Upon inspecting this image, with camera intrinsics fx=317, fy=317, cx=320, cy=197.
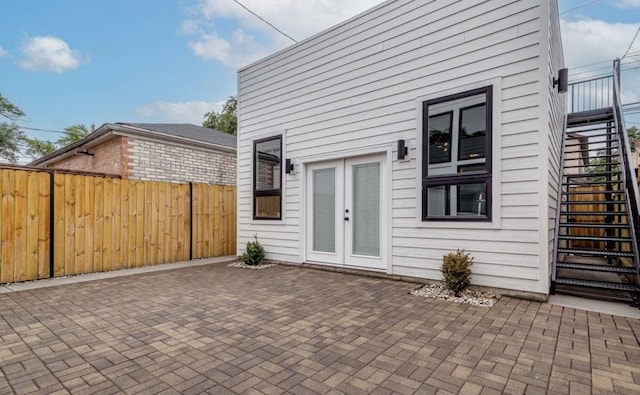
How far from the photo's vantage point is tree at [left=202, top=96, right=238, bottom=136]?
22672 mm

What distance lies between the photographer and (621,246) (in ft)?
18.5

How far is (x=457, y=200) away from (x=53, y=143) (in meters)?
29.4

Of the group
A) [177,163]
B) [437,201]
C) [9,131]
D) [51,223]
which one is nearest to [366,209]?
[437,201]

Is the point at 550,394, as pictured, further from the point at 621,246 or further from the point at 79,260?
the point at 79,260

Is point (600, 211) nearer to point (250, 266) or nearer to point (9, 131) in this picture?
point (250, 266)

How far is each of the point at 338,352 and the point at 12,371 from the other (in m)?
2.23

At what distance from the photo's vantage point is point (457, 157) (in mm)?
4359

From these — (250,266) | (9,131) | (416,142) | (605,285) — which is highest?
(9,131)

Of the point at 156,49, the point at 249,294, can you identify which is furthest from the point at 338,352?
the point at 156,49

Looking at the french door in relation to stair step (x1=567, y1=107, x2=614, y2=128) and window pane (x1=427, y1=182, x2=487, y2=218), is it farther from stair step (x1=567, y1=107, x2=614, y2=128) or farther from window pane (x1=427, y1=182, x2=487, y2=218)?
stair step (x1=567, y1=107, x2=614, y2=128)

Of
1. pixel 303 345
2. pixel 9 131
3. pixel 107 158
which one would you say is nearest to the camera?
pixel 303 345

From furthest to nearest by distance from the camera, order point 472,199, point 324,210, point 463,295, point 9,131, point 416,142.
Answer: point 9,131 < point 324,210 < point 416,142 < point 472,199 < point 463,295

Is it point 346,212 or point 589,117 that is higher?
point 589,117

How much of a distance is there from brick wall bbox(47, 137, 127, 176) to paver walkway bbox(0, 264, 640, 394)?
4480 millimetres
